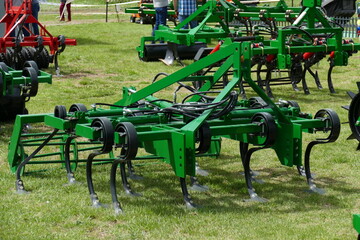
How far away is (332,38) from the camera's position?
1104 centimetres

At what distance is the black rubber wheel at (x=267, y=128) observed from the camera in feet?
20.7

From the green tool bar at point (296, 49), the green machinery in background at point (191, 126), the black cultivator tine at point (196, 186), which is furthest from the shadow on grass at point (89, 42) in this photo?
the black cultivator tine at point (196, 186)

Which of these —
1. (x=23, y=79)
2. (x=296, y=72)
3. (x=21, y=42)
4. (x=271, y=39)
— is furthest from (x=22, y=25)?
(x=23, y=79)

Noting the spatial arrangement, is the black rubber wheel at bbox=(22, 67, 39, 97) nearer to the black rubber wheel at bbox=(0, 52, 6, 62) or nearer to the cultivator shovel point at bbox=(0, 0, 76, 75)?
the cultivator shovel point at bbox=(0, 0, 76, 75)

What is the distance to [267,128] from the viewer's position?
633cm

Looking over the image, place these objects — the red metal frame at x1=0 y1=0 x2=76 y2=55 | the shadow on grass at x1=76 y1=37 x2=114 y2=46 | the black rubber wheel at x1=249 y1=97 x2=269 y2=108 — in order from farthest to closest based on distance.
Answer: the shadow on grass at x1=76 y1=37 x2=114 y2=46 < the red metal frame at x1=0 y1=0 x2=76 y2=55 < the black rubber wheel at x1=249 y1=97 x2=269 y2=108

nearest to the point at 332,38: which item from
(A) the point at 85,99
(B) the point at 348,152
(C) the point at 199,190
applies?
(B) the point at 348,152

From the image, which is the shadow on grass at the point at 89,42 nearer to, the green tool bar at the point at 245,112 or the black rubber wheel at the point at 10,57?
the black rubber wheel at the point at 10,57

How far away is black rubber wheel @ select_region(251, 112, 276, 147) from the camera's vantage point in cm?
632

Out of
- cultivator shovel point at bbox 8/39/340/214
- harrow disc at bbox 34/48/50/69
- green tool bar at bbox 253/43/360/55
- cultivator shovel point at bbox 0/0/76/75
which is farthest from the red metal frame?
cultivator shovel point at bbox 8/39/340/214

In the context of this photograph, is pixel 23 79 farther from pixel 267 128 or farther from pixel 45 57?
pixel 45 57

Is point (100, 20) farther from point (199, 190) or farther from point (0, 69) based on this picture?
point (199, 190)

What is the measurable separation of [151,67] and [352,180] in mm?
9163

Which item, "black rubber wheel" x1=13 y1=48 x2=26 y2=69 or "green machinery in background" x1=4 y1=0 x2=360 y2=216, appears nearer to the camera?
"green machinery in background" x1=4 y1=0 x2=360 y2=216
